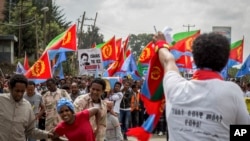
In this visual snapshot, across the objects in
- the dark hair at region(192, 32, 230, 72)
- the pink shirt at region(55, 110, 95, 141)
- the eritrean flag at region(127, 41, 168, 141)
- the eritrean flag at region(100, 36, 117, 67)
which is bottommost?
the pink shirt at region(55, 110, 95, 141)

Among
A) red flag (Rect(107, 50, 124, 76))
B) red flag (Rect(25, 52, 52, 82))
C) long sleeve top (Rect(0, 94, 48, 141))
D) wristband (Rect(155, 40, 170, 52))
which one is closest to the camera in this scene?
wristband (Rect(155, 40, 170, 52))

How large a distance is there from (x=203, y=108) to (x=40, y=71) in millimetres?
12393

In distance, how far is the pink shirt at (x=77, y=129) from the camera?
20.8 ft

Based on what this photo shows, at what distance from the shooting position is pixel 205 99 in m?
3.06

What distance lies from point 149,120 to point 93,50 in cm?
1673

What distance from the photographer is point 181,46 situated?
72.4 ft

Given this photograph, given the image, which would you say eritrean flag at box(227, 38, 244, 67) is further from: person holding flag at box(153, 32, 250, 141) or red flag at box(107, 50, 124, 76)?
person holding flag at box(153, 32, 250, 141)

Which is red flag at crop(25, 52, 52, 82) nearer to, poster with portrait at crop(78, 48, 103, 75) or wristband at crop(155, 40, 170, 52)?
poster with portrait at crop(78, 48, 103, 75)

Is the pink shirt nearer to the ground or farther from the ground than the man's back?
nearer to the ground

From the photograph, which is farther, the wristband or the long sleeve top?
the long sleeve top

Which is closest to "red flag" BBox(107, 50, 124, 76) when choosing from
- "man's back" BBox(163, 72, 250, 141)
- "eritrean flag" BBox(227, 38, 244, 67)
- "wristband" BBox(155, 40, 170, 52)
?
"eritrean flag" BBox(227, 38, 244, 67)

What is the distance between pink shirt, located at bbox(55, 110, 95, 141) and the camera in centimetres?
633

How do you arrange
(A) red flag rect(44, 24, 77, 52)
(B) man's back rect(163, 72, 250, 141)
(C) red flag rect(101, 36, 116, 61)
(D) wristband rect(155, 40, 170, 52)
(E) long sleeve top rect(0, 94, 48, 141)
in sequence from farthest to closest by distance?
(C) red flag rect(101, 36, 116, 61) → (A) red flag rect(44, 24, 77, 52) → (E) long sleeve top rect(0, 94, 48, 141) → (D) wristband rect(155, 40, 170, 52) → (B) man's back rect(163, 72, 250, 141)

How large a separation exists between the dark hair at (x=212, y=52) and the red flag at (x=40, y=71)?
12.0 meters
